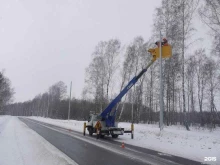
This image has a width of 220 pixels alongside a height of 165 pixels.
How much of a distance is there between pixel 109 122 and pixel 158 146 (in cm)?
561

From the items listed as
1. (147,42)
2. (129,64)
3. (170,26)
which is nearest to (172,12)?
(170,26)

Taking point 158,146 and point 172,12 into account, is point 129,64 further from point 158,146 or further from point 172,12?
point 158,146

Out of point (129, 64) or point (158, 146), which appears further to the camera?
point (129, 64)

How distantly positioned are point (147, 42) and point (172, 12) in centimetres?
1027

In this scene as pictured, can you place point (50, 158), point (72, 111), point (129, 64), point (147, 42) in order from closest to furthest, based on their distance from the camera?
point (50, 158)
point (147, 42)
point (129, 64)
point (72, 111)

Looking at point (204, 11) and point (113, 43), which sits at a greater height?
point (113, 43)

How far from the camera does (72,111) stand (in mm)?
88188

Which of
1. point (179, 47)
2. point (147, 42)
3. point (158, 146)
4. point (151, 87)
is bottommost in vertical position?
point (158, 146)

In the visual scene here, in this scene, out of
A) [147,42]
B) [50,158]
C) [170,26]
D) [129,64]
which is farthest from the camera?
[129,64]

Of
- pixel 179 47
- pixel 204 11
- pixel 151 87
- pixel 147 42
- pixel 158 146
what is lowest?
pixel 158 146

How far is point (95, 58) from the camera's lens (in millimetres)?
37250

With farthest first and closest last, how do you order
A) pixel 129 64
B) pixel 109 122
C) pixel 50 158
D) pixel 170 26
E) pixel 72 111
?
pixel 72 111
pixel 129 64
pixel 170 26
pixel 109 122
pixel 50 158

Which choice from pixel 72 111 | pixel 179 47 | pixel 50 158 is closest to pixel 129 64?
pixel 179 47

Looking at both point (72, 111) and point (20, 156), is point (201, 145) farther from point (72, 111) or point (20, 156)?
point (72, 111)
